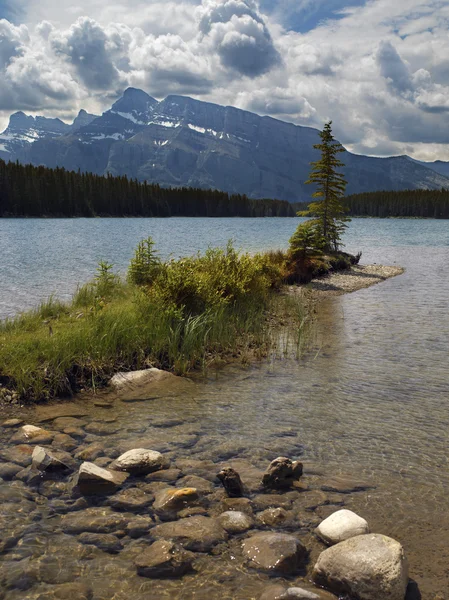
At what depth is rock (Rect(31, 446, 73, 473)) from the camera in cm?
640

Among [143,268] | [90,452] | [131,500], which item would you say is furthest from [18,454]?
[143,268]

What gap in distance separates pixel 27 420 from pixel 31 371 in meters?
1.26

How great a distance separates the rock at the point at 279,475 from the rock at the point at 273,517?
526 millimetres

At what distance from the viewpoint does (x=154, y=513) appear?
5.58m

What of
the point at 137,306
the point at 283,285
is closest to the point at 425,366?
the point at 137,306

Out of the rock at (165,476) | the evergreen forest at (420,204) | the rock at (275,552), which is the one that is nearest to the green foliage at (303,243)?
the rock at (165,476)

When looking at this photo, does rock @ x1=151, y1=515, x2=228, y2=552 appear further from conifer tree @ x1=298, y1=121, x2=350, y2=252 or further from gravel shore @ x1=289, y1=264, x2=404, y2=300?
conifer tree @ x1=298, y1=121, x2=350, y2=252

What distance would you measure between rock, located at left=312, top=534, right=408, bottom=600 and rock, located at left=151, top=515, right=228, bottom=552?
109 centimetres

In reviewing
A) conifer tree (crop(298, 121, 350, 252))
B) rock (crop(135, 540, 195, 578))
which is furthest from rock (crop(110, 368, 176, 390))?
conifer tree (crop(298, 121, 350, 252))

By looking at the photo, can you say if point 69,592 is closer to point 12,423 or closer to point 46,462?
point 46,462

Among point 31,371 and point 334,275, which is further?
point 334,275

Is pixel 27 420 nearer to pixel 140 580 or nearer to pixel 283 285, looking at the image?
pixel 140 580

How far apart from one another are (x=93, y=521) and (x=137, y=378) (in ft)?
16.1

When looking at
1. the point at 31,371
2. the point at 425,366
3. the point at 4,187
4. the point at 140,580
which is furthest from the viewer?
the point at 4,187
